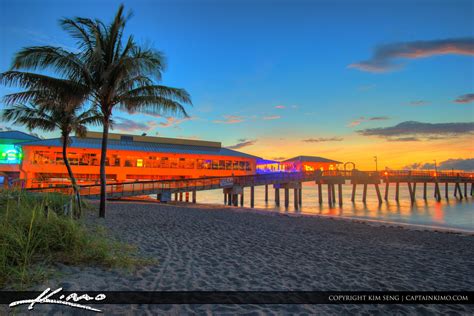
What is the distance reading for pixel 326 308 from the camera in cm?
391

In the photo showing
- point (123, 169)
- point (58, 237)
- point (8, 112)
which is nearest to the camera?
point (58, 237)

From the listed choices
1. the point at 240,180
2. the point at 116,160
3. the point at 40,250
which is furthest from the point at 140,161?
the point at 40,250

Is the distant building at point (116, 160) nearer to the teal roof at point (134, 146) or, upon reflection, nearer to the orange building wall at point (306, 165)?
the teal roof at point (134, 146)

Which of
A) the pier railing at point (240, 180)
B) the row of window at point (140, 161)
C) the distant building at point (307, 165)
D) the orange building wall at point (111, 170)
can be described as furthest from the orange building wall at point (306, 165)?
the orange building wall at point (111, 170)

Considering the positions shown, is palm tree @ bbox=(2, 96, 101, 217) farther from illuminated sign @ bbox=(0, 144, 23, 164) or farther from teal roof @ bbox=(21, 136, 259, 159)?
illuminated sign @ bbox=(0, 144, 23, 164)

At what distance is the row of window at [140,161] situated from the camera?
114 ft

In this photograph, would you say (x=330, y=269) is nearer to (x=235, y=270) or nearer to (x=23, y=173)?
(x=235, y=270)

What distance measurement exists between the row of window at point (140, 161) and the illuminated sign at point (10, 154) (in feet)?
14.6

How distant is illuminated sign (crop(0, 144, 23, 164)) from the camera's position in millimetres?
36097

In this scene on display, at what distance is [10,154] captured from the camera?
36.4 meters

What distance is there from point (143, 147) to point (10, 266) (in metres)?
36.7

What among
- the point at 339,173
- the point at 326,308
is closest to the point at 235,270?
the point at 326,308

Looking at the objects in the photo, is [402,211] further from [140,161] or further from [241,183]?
[140,161]

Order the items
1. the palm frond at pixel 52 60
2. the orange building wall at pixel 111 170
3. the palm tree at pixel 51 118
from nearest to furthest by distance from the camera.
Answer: the palm frond at pixel 52 60 < the palm tree at pixel 51 118 < the orange building wall at pixel 111 170
